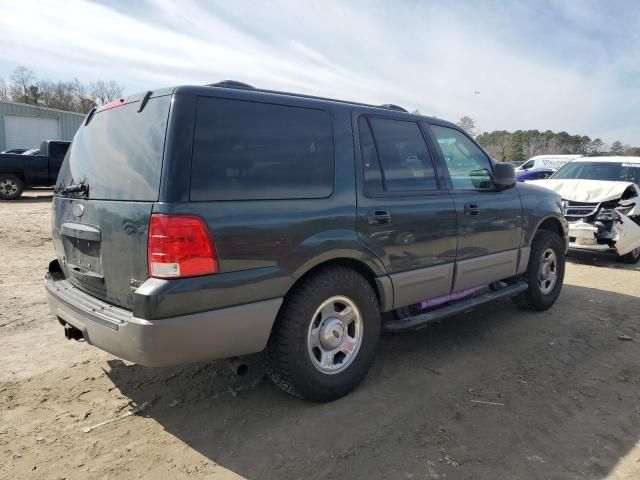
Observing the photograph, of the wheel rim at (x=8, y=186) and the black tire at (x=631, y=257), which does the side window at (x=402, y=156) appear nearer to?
the black tire at (x=631, y=257)

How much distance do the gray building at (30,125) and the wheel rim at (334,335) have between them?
3804 cm

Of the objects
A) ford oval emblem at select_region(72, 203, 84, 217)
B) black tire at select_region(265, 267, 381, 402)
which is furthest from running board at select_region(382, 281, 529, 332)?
ford oval emblem at select_region(72, 203, 84, 217)

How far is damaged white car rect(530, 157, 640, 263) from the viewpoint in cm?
802

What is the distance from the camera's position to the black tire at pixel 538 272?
5.18 metres

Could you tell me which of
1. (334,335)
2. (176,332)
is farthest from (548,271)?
(176,332)

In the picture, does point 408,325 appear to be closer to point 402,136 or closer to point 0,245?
point 402,136

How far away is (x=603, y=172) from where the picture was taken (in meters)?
9.40

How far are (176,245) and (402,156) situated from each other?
199 centimetres

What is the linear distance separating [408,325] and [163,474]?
1.93 metres

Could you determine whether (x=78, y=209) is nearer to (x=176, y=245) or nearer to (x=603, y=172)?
(x=176, y=245)

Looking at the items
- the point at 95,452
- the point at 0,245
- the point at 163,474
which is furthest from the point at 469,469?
the point at 0,245

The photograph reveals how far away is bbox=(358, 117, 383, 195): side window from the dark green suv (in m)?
0.01

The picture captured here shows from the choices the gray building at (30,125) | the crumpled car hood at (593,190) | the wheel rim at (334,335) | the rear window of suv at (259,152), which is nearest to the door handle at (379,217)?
the rear window of suv at (259,152)

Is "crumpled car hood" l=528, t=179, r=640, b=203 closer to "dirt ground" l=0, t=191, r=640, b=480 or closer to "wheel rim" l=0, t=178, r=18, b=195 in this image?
"dirt ground" l=0, t=191, r=640, b=480
